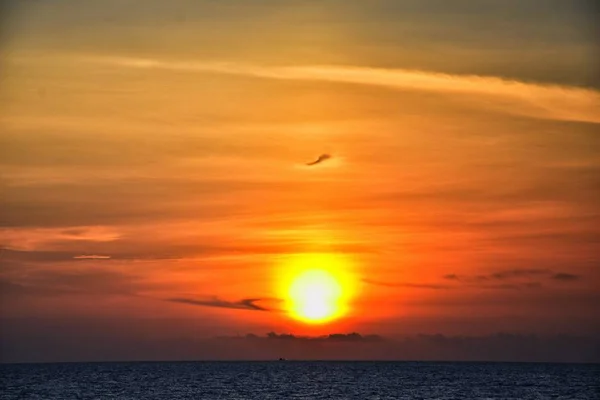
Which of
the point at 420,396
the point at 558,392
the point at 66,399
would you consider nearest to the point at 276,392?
the point at 420,396

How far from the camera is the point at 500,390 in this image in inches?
7707

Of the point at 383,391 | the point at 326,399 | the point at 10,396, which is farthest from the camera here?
the point at 383,391

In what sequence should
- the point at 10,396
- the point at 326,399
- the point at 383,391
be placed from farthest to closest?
the point at 383,391 → the point at 10,396 → the point at 326,399

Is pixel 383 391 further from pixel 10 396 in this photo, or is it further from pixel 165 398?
pixel 10 396

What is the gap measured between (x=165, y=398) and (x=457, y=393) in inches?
2153

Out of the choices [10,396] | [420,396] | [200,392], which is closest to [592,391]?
[420,396]

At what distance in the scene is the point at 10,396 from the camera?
174 metres

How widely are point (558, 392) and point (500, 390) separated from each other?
1155cm

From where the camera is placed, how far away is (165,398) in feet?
549

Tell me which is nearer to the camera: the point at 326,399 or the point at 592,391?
the point at 326,399

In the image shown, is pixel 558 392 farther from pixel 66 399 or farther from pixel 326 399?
pixel 66 399

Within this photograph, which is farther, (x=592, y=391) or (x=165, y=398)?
(x=592, y=391)

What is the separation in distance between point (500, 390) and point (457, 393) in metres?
17.8

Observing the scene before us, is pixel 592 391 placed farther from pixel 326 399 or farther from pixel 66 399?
pixel 66 399
